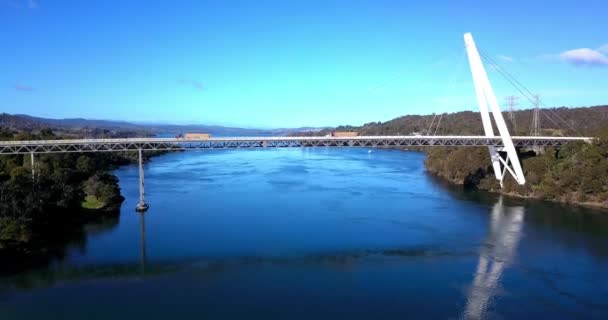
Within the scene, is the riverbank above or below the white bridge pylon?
below

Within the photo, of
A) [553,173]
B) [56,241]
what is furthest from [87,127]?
[553,173]

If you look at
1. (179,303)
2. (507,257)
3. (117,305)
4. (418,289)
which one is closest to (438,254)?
(507,257)

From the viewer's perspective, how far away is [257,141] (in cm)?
1856

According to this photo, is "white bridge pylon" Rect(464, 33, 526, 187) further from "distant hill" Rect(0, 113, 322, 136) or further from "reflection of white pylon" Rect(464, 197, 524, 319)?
"distant hill" Rect(0, 113, 322, 136)

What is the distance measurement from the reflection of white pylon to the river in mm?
47

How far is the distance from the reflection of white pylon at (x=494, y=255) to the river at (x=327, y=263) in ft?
0.15

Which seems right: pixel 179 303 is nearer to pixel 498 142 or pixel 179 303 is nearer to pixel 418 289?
pixel 418 289

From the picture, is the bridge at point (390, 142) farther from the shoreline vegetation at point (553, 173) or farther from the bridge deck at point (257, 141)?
the shoreline vegetation at point (553, 173)

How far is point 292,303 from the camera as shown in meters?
8.55

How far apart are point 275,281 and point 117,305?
9.74 feet

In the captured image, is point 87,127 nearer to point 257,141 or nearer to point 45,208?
point 257,141

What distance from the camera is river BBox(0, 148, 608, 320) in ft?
27.5

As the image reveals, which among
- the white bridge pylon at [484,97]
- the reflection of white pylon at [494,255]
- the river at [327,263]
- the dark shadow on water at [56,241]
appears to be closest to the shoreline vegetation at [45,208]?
the dark shadow on water at [56,241]

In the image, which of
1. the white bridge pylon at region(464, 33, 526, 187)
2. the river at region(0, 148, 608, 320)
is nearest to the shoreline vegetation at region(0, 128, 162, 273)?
the river at region(0, 148, 608, 320)
